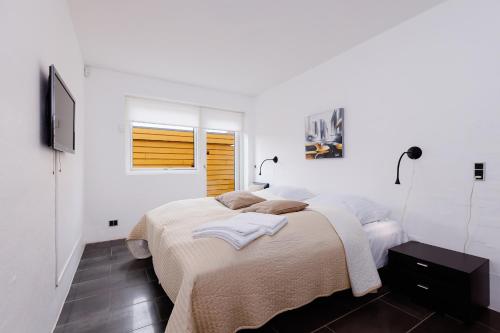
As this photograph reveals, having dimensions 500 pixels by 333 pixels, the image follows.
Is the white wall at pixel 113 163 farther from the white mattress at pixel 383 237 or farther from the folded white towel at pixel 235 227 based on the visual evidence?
the white mattress at pixel 383 237

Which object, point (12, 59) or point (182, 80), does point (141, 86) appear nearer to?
point (182, 80)

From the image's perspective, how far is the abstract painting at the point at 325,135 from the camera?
2951 millimetres

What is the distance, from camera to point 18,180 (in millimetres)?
1059

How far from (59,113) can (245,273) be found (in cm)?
160

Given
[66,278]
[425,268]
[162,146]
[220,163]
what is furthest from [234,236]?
[220,163]

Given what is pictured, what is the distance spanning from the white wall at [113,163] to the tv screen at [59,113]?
1548 mm

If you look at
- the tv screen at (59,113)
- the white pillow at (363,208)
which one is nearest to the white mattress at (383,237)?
the white pillow at (363,208)

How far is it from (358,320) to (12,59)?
8.13 ft

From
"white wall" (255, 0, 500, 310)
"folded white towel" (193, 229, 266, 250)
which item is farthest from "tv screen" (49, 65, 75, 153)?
"white wall" (255, 0, 500, 310)

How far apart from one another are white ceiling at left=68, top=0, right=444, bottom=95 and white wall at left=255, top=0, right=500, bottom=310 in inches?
10.6

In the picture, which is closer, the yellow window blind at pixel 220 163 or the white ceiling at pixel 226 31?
the white ceiling at pixel 226 31

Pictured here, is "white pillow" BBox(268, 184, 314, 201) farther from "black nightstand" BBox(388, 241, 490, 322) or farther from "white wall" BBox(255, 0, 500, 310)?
"black nightstand" BBox(388, 241, 490, 322)

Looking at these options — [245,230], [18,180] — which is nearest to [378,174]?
[245,230]

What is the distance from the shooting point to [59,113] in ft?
5.13
